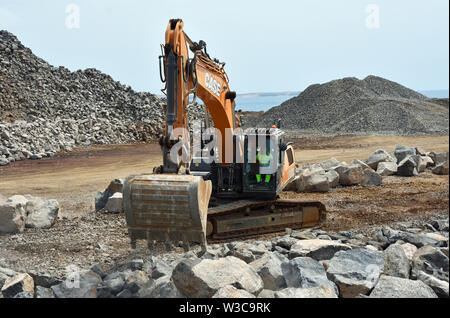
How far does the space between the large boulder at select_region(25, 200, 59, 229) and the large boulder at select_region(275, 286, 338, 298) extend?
7210 millimetres

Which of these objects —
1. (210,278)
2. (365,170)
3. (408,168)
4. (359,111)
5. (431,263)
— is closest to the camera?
(210,278)

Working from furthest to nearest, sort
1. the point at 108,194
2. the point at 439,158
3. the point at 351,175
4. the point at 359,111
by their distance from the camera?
1. the point at 359,111
2. the point at 439,158
3. the point at 351,175
4. the point at 108,194

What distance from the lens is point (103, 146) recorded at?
87.6 feet

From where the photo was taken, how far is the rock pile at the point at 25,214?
10031 millimetres

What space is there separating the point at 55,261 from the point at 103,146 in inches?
750

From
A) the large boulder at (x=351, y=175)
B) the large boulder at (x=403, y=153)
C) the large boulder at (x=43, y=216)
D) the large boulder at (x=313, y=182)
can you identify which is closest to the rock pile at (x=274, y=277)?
the large boulder at (x=43, y=216)

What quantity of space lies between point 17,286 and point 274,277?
3491mm

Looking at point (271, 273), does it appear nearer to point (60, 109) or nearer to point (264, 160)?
point (264, 160)

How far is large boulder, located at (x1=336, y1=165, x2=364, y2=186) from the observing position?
15.1 m

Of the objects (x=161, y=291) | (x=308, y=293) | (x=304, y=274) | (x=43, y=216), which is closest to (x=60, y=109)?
(x=43, y=216)

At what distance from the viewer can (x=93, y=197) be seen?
574 inches

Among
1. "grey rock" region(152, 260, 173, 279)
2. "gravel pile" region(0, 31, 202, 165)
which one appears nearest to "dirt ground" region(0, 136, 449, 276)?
"gravel pile" region(0, 31, 202, 165)

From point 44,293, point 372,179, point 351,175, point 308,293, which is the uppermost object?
point 351,175
